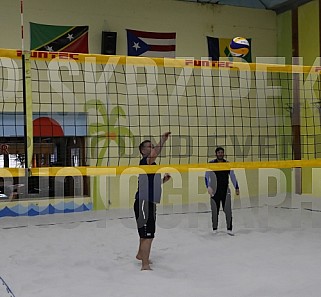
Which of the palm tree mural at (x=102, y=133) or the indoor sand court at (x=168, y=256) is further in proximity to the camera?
the palm tree mural at (x=102, y=133)

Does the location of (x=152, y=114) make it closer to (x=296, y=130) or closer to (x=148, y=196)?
(x=296, y=130)

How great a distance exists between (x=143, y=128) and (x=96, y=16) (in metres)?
2.10

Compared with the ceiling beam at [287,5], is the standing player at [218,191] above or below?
below

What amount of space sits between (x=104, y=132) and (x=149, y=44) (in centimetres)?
179

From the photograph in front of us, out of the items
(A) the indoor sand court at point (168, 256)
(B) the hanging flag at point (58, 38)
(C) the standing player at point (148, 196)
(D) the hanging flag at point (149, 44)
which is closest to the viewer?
(A) the indoor sand court at point (168, 256)

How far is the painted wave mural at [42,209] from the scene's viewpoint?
7691mm

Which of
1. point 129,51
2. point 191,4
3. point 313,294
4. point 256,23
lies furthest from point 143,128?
point 313,294

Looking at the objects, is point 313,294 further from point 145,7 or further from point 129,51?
point 145,7

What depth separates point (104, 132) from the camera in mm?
8180

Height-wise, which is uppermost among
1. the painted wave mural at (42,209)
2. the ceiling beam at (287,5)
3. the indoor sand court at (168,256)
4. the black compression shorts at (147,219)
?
the ceiling beam at (287,5)

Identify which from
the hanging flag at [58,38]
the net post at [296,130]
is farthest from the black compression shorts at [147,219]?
the net post at [296,130]

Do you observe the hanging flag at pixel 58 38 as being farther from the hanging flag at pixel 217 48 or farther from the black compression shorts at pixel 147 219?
the black compression shorts at pixel 147 219

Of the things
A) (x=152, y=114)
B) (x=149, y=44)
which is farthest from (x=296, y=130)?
(x=149, y=44)

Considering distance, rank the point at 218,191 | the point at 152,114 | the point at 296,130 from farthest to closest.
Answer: the point at 296,130 < the point at 152,114 < the point at 218,191
